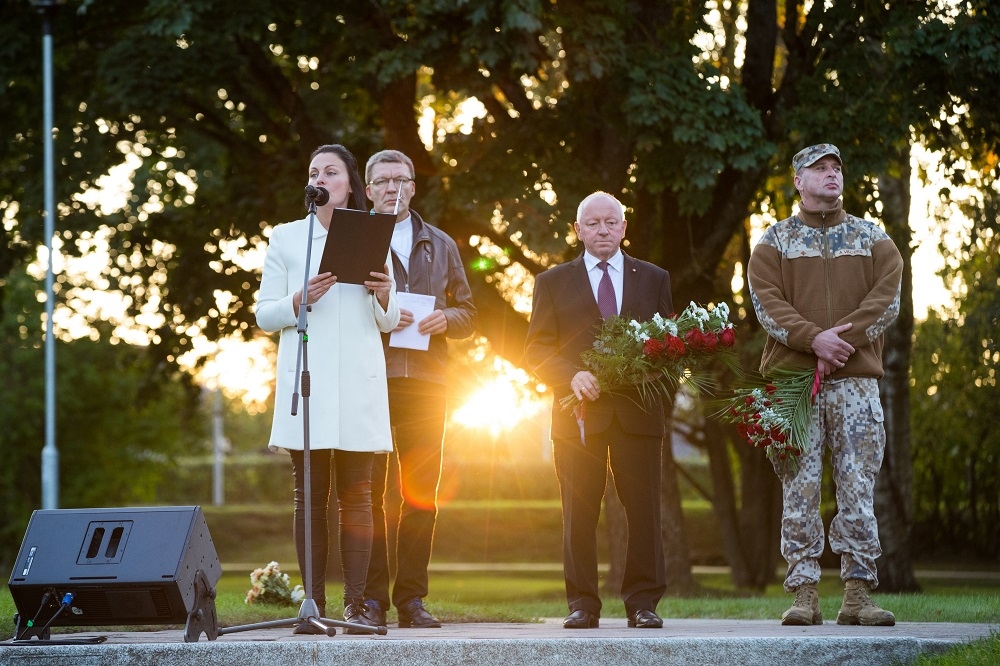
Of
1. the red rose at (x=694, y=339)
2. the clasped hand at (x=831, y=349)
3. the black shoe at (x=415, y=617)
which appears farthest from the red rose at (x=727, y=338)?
the black shoe at (x=415, y=617)

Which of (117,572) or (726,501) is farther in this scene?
(726,501)

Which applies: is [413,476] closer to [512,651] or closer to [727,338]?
[727,338]

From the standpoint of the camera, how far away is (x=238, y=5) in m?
13.7

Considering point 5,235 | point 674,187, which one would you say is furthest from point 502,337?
point 5,235

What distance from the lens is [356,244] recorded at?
19.3 ft

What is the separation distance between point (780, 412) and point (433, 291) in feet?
6.81

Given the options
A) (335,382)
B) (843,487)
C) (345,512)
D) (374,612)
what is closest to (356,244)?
(335,382)

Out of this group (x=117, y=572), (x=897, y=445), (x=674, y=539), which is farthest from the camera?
(x=897, y=445)

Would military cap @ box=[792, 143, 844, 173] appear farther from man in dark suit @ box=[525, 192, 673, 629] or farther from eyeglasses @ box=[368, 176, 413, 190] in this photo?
eyeglasses @ box=[368, 176, 413, 190]

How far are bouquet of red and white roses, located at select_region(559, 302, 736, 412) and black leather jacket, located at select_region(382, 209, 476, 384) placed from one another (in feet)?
2.80

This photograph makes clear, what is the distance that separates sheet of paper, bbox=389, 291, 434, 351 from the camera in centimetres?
693

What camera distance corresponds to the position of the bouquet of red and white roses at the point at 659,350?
657 cm

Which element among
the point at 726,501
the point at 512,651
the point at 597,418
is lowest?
the point at 726,501

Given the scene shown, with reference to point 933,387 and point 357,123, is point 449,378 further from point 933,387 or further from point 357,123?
point 933,387
